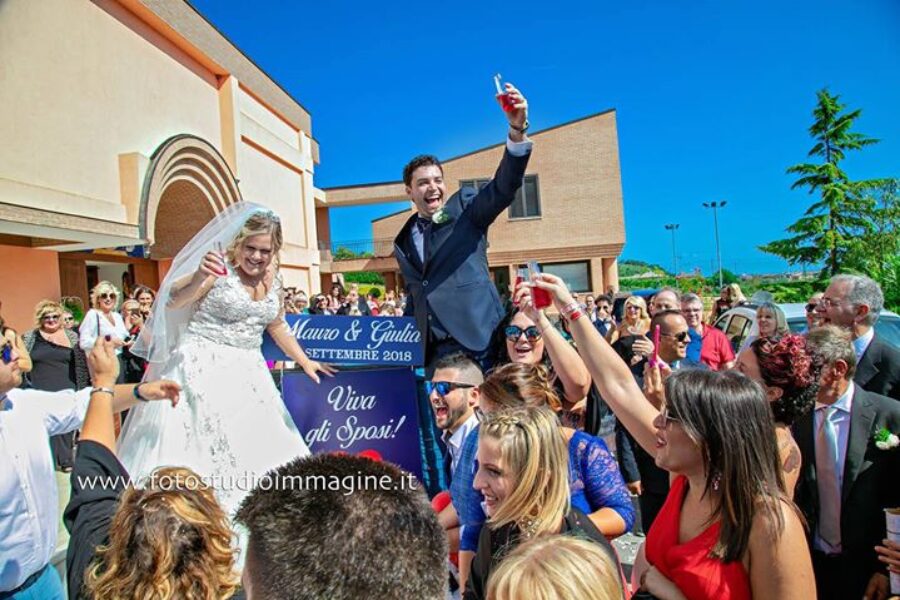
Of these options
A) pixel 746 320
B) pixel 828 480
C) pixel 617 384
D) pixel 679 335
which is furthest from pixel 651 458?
pixel 746 320

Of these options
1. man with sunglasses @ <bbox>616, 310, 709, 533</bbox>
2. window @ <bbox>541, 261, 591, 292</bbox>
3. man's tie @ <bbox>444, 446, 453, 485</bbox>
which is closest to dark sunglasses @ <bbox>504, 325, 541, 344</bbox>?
man's tie @ <bbox>444, 446, 453, 485</bbox>

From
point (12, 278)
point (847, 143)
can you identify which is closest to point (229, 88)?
point (12, 278)

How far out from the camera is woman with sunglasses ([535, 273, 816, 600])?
159 centimetres

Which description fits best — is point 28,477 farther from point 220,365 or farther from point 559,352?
point 559,352

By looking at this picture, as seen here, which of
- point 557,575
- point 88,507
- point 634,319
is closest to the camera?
point 557,575

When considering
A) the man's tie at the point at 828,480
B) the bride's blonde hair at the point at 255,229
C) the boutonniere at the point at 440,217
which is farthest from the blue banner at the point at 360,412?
the man's tie at the point at 828,480

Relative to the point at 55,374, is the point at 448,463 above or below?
below

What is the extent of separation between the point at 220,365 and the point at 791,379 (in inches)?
123

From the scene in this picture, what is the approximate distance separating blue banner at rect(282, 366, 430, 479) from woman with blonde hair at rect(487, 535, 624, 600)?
2760 mm

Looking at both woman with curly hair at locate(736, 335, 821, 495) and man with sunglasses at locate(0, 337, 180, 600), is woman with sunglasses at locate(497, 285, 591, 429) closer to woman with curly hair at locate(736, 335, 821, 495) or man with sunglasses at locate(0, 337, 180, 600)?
woman with curly hair at locate(736, 335, 821, 495)

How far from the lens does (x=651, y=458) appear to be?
338cm

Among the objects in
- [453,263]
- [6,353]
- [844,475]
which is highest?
[453,263]

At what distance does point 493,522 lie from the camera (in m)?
1.92

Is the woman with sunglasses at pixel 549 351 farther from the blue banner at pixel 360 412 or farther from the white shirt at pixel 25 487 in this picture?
the white shirt at pixel 25 487
